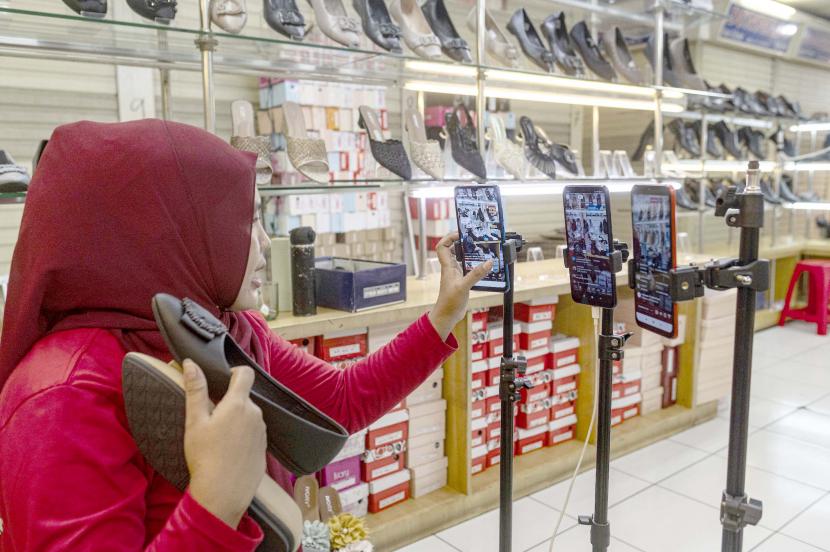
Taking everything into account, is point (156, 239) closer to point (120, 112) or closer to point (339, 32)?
point (339, 32)

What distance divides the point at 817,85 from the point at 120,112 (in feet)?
28.9

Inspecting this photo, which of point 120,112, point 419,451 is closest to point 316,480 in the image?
point 419,451

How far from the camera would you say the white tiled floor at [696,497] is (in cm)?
249

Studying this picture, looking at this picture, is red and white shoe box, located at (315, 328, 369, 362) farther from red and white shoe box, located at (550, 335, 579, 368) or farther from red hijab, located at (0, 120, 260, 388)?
red hijab, located at (0, 120, 260, 388)

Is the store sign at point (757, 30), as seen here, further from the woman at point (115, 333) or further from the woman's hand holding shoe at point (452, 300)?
the woman at point (115, 333)

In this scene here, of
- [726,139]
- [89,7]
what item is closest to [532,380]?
[89,7]

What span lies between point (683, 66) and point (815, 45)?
4718mm

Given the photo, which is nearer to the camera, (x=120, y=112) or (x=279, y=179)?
(x=120, y=112)

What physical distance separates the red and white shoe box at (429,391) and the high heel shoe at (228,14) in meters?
1.51

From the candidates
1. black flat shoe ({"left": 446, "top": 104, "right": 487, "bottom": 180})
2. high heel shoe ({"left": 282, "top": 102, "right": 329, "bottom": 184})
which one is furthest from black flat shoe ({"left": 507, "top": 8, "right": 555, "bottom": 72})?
high heel shoe ({"left": 282, "top": 102, "right": 329, "bottom": 184})

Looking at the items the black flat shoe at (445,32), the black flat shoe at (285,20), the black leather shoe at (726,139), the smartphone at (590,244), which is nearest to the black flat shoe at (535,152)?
the black flat shoe at (445,32)

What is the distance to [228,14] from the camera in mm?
2152

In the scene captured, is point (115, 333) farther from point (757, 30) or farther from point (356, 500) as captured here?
point (757, 30)

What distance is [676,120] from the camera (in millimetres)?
5590
